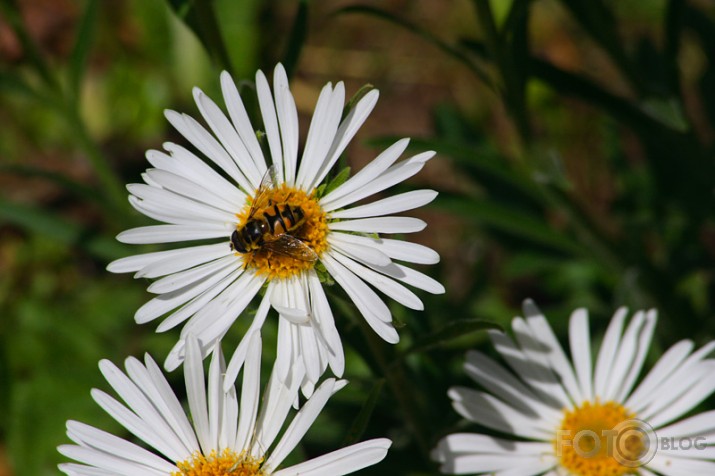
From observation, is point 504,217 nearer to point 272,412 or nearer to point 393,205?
point 393,205

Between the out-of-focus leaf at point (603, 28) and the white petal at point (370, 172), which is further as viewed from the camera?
the out-of-focus leaf at point (603, 28)

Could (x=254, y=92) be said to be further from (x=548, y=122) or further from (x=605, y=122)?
(x=548, y=122)

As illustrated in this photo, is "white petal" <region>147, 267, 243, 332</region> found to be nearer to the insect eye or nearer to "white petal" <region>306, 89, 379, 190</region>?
the insect eye

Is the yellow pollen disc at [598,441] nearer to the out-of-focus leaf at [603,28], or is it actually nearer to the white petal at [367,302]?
the white petal at [367,302]

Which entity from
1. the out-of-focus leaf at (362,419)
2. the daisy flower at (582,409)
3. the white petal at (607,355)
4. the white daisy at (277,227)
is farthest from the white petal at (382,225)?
the white petal at (607,355)

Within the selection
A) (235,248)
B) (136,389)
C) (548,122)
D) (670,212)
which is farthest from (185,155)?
(548,122)

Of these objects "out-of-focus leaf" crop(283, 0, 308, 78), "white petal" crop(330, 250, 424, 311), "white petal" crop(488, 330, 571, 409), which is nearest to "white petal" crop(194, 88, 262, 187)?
"white petal" crop(330, 250, 424, 311)

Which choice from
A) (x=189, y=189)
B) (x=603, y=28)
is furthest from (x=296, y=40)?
(x=603, y=28)
